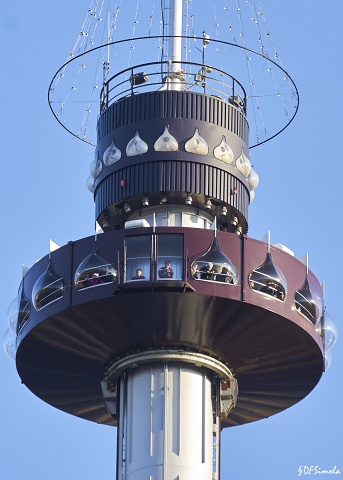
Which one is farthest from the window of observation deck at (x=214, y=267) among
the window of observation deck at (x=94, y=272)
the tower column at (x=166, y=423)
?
the tower column at (x=166, y=423)

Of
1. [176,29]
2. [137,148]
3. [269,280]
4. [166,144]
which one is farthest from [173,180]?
[176,29]

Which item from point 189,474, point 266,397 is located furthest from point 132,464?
point 266,397

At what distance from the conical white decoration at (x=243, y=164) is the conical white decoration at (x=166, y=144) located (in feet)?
8.11

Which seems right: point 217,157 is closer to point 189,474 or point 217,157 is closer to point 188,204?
point 188,204

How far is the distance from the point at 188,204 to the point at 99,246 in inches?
177

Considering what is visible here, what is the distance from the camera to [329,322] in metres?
81.4

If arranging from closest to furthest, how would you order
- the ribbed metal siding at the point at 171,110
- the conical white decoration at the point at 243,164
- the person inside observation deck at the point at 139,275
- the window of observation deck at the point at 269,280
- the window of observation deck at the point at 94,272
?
the person inside observation deck at the point at 139,275
the window of observation deck at the point at 94,272
the window of observation deck at the point at 269,280
the ribbed metal siding at the point at 171,110
the conical white decoration at the point at 243,164

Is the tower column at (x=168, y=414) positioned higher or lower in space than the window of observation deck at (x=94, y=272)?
lower

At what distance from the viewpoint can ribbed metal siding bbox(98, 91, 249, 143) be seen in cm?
8250

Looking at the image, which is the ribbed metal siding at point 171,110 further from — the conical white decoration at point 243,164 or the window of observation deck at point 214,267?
the window of observation deck at point 214,267

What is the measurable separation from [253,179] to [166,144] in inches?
152

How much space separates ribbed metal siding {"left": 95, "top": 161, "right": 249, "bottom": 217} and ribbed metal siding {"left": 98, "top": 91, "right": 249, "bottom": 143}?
6.27ft

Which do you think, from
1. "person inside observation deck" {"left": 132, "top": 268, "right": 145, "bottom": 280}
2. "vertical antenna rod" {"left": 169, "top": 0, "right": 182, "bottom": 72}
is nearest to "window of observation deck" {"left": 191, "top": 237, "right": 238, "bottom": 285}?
"person inside observation deck" {"left": 132, "top": 268, "right": 145, "bottom": 280}

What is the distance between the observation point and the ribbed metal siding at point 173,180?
81.2 metres
